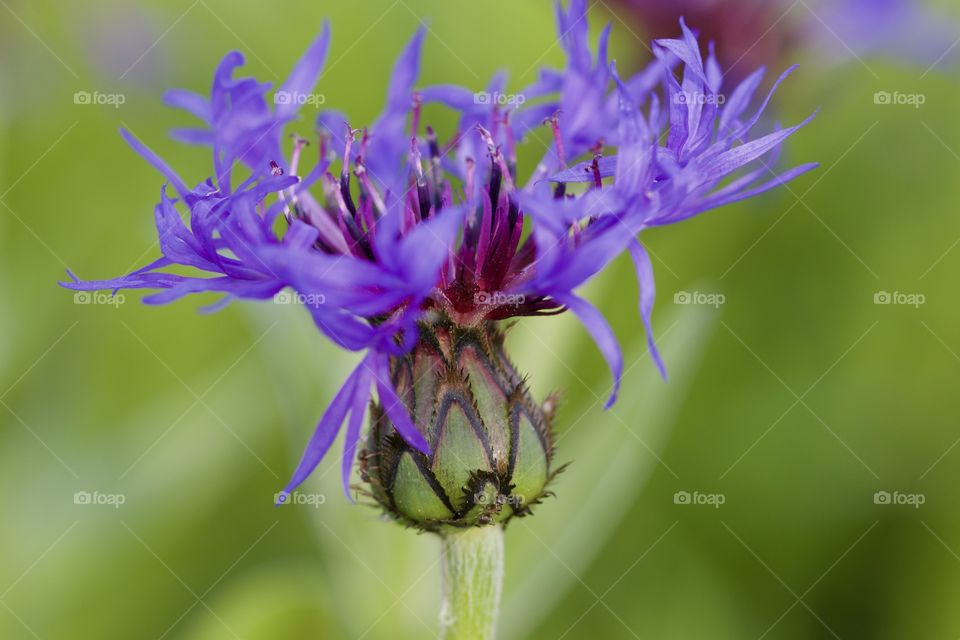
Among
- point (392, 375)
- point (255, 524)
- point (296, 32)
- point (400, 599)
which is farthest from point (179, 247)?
Answer: point (296, 32)

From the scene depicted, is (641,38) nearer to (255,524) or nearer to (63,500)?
(255,524)
